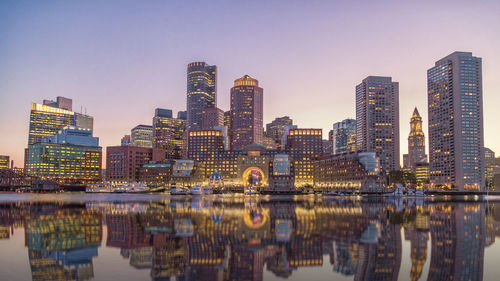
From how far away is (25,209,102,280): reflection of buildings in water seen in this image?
20031 mm

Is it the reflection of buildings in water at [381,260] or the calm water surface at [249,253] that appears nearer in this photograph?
the reflection of buildings in water at [381,260]

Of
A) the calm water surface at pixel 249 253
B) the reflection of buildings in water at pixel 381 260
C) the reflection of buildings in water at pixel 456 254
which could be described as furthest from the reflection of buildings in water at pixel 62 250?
the reflection of buildings in water at pixel 456 254

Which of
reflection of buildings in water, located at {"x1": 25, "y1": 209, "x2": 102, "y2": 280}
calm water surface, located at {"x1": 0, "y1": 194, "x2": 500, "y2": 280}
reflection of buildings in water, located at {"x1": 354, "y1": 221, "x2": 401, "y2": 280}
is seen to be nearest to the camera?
reflection of buildings in water, located at {"x1": 354, "y1": 221, "x2": 401, "y2": 280}

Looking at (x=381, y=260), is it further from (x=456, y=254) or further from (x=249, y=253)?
(x=249, y=253)

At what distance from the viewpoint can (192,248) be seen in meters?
26.2

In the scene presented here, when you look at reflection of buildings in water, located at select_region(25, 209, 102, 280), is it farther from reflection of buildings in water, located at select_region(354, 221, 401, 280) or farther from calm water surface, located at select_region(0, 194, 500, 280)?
reflection of buildings in water, located at select_region(354, 221, 401, 280)

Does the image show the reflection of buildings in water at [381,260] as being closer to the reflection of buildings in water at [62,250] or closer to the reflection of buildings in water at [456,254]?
the reflection of buildings in water at [456,254]

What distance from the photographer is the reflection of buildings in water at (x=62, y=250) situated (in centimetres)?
2003

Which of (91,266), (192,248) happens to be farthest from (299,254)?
(91,266)

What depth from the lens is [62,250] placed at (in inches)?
1024

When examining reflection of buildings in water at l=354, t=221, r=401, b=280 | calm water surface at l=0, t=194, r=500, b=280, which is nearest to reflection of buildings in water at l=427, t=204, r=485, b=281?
calm water surface at l=0, t=194, r=500, b=280

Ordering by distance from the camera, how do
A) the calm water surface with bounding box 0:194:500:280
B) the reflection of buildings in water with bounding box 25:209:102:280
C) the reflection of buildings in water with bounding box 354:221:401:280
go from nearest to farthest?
the reflection of buildings in water with bounding box 354:221:401:280, the calm water surface with bounding box 0:194:500:280, the reflection of buildings in water with bounding box 25:209:102:280

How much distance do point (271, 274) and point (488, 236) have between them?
24392mm

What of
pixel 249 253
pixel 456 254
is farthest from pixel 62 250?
pixel 456 254
